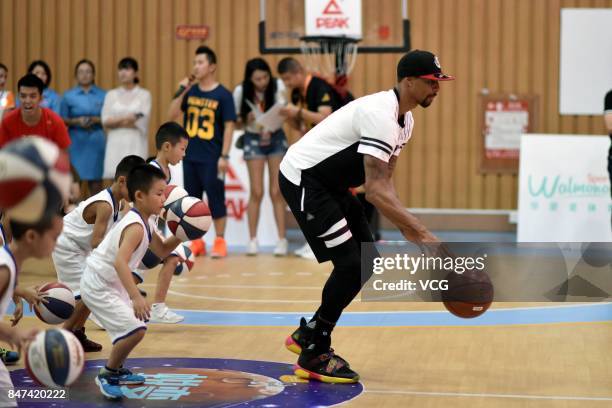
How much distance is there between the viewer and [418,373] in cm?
A: 637

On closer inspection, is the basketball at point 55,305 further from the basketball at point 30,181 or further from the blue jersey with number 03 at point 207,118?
the blue jersey with number 03 at point 207,118

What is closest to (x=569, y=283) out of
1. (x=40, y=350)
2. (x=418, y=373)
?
(x=418, y=373)

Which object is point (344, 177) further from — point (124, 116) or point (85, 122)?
point (85, 122)

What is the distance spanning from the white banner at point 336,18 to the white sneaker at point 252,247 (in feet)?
9.02

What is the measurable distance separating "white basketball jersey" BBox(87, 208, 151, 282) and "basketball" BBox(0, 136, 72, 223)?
1834 millimetres

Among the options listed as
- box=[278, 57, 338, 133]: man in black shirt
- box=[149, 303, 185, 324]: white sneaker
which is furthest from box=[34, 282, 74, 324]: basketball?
box=[278, 57, 338, 133]: man in black shirt

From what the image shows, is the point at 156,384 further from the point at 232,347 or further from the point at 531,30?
the point at 531,30

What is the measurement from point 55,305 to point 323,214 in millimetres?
1632

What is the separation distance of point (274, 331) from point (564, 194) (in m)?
6.21

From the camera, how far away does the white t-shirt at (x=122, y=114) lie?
43.2ft

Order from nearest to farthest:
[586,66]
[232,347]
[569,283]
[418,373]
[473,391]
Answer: [473,391] → [418,373] → [232,347] → [569,283] → [586,66]

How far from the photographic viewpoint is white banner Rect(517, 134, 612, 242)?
1258 cm

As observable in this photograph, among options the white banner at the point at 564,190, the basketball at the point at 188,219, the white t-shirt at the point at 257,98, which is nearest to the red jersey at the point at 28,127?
the basketball at the point at 188,219

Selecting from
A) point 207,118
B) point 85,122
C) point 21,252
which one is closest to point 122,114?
point 85,122
